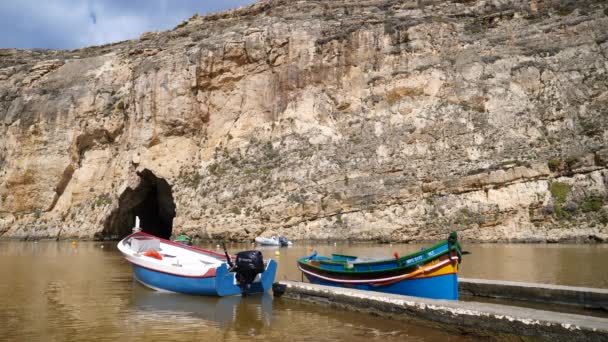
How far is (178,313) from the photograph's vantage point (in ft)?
38.0

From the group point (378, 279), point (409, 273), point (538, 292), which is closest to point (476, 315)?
point (409, 273)

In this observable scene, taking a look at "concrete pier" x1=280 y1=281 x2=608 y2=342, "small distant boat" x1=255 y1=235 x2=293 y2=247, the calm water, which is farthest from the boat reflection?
"small distant boat" x1=255 y1=235 x2=293 y2=247

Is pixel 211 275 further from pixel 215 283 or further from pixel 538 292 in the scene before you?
pixel 538 292

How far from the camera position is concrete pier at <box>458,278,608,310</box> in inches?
444

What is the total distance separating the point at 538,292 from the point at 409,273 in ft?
10.8

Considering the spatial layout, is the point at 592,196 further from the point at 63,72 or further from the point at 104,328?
the point at 63,72

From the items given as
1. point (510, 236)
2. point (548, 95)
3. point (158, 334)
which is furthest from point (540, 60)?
point (158, 334)

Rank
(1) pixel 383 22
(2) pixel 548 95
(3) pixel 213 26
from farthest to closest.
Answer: (3) pixel 213 26 → (1) pixel 383 22 → (2) pixel 548 95

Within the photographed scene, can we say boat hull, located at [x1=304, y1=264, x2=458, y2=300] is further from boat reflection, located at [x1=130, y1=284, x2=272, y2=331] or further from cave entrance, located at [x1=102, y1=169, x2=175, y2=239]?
cave entrance, located at [x1=102, y1=169, x2=175, y2=239]

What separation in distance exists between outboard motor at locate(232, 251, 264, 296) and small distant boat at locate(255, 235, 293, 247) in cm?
1953

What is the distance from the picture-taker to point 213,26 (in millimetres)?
54281

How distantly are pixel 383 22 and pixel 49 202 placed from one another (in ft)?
117

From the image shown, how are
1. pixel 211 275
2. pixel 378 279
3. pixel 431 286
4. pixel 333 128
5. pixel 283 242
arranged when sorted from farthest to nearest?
pixel 333 128, pixel 283 242, pixel 211 275, pixel 378 279, pixel 431 286

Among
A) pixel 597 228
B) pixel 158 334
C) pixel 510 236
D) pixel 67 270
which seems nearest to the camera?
pixel 158 334
